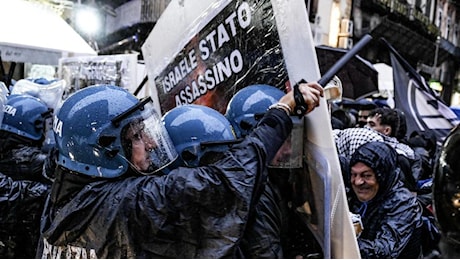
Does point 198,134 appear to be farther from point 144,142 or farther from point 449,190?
point 449,190

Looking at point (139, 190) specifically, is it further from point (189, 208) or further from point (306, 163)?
point (306, 163)

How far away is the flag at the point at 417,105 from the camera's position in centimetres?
594

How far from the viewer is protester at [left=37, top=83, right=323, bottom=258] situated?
5.48 feet

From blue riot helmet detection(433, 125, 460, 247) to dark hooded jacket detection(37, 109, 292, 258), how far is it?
1.70 feet

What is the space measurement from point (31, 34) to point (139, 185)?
2.83 m

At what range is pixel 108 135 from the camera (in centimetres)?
181

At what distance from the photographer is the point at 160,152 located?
191cm

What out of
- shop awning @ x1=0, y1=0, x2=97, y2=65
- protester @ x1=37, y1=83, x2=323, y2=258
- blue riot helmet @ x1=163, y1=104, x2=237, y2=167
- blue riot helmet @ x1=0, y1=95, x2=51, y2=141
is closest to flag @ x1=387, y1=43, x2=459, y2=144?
shop awning @ x1=0, y1=0, x2=97, y2=65

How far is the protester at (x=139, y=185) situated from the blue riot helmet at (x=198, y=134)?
119mm

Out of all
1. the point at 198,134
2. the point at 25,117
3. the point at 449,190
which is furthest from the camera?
the point at 25,117

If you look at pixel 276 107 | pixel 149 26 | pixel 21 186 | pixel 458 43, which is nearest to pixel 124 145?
pixel 276 107

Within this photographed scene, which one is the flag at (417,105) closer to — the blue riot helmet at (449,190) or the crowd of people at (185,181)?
the crowd of people at (185,181)

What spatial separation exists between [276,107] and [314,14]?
45.3ft

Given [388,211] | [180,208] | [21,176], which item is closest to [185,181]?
[180,208]
